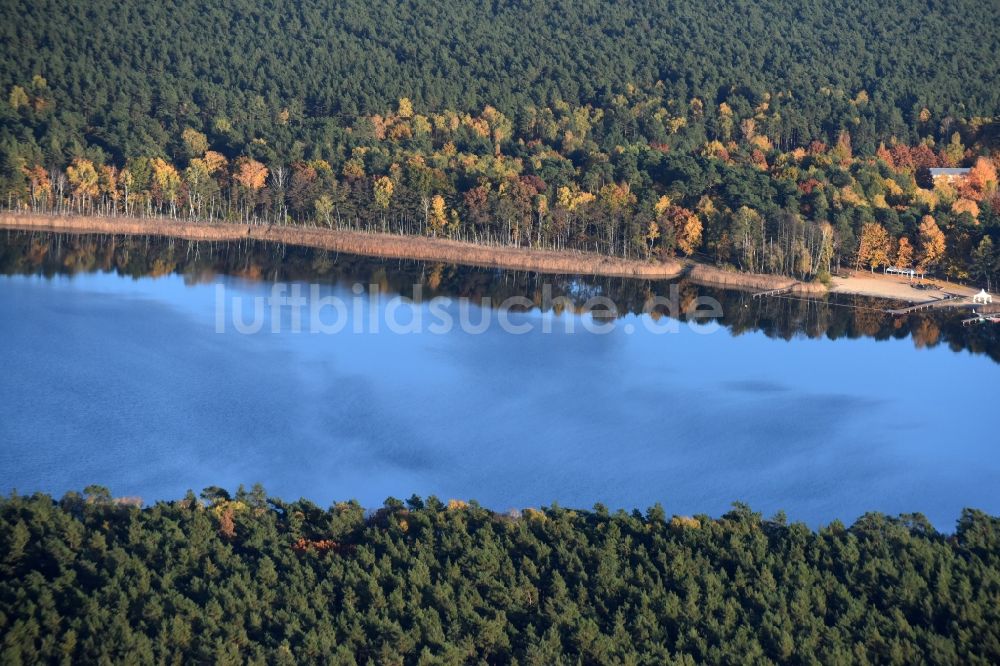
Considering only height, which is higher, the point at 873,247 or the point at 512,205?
the point at 512,205

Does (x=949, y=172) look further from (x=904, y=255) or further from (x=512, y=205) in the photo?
(x=512, y=205)

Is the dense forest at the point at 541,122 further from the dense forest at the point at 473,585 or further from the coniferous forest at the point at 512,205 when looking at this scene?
the dense forest at the point at 473,585

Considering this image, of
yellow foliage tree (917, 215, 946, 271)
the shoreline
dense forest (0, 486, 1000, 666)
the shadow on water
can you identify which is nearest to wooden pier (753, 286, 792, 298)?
the shoreline

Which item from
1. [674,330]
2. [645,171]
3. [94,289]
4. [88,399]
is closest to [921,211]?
[645,171]

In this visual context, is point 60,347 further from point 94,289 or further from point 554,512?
point 554,512

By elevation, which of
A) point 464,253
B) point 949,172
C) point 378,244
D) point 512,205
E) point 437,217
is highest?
point 949,172

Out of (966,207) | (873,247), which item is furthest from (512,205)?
(966,207)
